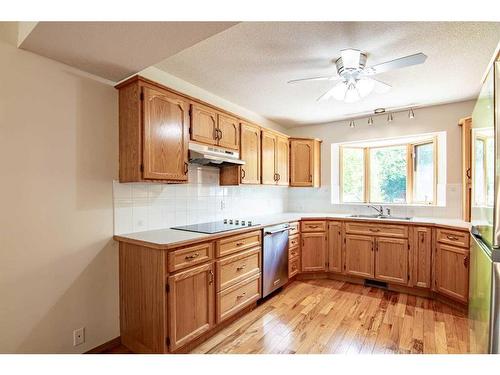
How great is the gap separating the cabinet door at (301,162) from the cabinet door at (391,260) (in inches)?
52.9

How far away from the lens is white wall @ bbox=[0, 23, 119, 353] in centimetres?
158

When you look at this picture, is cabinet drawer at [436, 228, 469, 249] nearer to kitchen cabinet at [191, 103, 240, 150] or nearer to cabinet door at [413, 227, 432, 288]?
cabinet door at [413, 227, 432, 288]

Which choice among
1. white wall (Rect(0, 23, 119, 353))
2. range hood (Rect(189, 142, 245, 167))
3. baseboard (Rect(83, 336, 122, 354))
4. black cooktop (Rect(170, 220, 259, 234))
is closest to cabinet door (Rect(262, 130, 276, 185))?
range hood (Rect(189, 142, 245, 167))

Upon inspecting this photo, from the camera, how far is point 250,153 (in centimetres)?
311

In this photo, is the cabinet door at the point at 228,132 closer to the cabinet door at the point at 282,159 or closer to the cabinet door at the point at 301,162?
the cabinet door at the point at 282,159

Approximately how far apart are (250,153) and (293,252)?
56.1 inches

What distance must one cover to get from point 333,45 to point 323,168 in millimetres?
2540

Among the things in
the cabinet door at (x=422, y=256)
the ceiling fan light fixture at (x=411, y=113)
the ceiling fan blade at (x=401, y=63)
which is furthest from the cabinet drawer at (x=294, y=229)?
the ceiling fan light fixture at (x=411, y=113)

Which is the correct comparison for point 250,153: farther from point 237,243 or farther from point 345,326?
point 345,326

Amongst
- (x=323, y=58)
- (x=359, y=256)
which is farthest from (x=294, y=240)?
(x=323, y=58)

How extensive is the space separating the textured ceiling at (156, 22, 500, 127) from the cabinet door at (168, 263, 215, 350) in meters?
1.73
